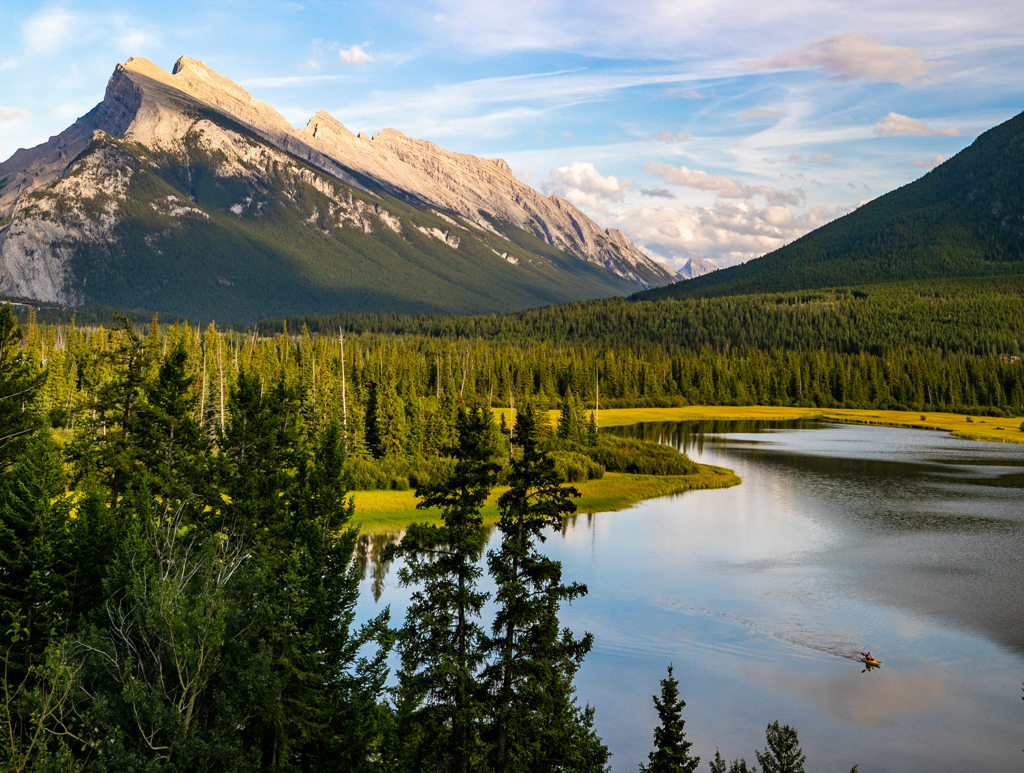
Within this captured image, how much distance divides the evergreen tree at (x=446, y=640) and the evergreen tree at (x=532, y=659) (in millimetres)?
679

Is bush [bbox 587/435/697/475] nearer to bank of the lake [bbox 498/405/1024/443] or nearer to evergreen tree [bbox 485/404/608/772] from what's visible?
bank of the lake [bbox 498/405/1024/443]

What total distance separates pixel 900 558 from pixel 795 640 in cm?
1763

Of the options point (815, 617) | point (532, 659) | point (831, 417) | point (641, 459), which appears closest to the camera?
point (532, 659)

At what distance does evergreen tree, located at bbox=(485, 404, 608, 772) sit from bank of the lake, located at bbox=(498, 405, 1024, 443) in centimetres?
10248

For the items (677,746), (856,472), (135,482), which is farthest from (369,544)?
(856,472)

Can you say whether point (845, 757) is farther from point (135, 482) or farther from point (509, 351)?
point (509, 351)

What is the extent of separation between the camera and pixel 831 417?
163m

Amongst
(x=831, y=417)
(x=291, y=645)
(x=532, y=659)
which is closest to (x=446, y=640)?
(x=532, y=659)

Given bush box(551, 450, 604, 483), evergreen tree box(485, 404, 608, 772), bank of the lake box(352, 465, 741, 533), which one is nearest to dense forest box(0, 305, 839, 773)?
evergreen tree box(485, 404, 608, 772)

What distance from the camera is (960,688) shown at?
32969 mm

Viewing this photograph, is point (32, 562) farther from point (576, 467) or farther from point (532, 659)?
point (576, 467)

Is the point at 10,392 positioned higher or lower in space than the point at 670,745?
higher

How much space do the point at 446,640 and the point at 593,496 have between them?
1976 inches

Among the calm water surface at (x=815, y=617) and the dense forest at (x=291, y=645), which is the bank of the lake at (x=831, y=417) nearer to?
the calm water surface at (x=815, y=617)
